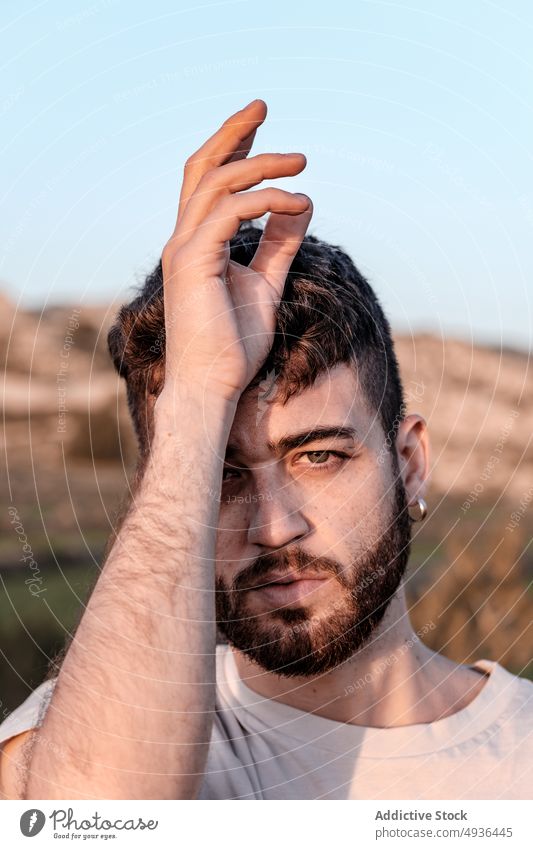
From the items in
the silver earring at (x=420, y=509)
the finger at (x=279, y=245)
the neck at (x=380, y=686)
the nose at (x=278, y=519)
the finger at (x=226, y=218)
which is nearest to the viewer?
the finger at (x=226, y=218)

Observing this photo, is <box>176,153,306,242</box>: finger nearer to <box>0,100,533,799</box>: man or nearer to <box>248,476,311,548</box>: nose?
<box>0,100,533,799</box>: man

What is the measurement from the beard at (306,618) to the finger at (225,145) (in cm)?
107

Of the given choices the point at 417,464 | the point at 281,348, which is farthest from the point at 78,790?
the point at 417,464

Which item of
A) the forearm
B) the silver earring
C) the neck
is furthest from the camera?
the silver earring

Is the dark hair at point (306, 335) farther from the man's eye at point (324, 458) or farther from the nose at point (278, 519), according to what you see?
the nose at point (278, 519)

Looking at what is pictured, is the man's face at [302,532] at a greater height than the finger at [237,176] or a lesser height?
lesser

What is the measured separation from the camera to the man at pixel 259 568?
2.22 m

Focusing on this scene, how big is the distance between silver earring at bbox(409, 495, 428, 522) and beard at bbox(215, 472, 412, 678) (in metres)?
0.29

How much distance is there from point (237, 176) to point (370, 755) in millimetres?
1708

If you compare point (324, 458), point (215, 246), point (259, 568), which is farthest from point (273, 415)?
point (215, 246)

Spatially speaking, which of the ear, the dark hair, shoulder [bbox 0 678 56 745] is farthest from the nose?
shoulder [bbox 0 678 56 745]

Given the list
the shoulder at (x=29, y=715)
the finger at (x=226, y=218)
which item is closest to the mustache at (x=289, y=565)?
the shoulder at (x=29, y=715)

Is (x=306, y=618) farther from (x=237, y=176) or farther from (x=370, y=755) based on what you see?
(x=237, y=176)

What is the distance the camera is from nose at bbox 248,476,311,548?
9.17 ft
